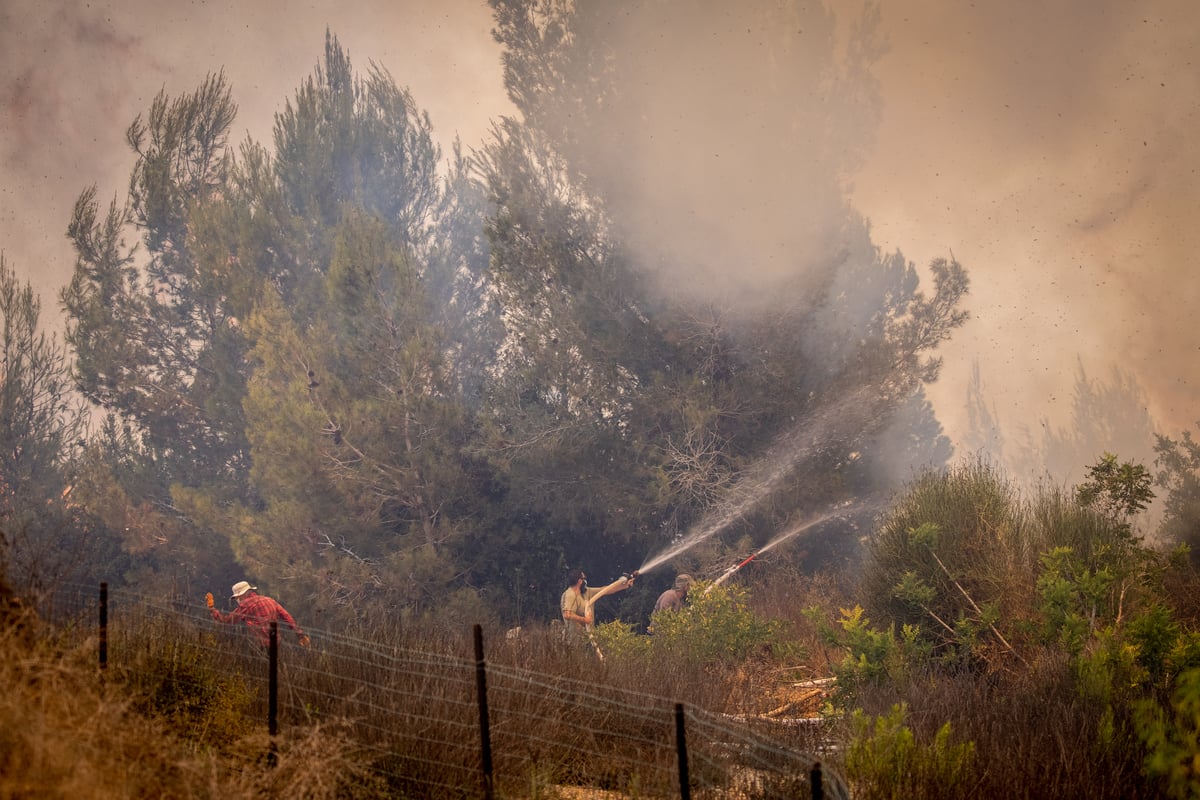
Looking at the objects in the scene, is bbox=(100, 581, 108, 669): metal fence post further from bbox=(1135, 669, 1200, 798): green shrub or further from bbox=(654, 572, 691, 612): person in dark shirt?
bbox=(654, 572, 691, 612): person in dark shirt

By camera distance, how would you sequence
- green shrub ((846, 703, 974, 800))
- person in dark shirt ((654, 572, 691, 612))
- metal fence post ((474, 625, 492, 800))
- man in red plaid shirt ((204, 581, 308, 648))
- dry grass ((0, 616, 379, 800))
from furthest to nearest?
person in dark shirt ((654, 572, 691, 612)), man in red plaid shirt ((204, 581, 308, 648)), green shrub ((846, 703, 974, 800)), metal fence post ((474, 625, 492, 800)), dry grass ((0, 616, 379, 800))

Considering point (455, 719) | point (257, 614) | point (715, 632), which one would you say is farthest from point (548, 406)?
point (455, 719)

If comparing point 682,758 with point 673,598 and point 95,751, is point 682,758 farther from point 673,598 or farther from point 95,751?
point 673,598

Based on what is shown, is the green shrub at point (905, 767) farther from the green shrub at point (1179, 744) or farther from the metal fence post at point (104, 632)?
the metal fence post at point (104, 632)

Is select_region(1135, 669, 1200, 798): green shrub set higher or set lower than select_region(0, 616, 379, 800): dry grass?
lower

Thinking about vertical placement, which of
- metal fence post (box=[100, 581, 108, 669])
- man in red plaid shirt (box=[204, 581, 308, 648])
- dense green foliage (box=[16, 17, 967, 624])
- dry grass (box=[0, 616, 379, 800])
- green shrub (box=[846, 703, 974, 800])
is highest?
dense green foliage (box=[16, 17, 967, 624])

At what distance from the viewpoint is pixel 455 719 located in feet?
23.4

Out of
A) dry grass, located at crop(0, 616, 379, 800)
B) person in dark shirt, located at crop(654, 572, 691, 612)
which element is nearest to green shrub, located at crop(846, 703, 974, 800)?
dry grass, located at crop(0, 616, 379, 800)

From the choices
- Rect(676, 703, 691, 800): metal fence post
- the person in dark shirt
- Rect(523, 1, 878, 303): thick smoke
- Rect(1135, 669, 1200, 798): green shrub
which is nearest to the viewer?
Rect(676, 703, 691, 800): metal fence post

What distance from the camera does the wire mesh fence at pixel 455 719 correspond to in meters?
6.37

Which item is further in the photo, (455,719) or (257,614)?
(257,614)

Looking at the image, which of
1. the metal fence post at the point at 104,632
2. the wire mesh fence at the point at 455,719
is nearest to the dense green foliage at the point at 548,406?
the wire mesh fence at the point at 455,719

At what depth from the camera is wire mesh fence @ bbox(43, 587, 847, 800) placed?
6.37 m

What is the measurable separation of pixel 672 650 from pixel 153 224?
23.0m
